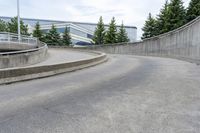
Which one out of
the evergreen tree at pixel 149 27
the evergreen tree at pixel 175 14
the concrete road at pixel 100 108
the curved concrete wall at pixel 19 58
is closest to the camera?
the concrete road at pixel 100 108

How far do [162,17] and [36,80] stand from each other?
33565mm

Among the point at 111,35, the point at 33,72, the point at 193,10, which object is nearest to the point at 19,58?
the point at 33,72

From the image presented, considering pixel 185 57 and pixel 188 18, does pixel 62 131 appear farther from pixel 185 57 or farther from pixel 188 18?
pixel 188 18

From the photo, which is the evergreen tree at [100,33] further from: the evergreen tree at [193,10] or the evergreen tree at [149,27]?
the evergreen tree at [193,10]

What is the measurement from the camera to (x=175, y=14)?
1302 inches

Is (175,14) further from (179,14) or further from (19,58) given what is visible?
(19,58)

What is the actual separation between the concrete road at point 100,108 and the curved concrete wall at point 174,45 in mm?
9560

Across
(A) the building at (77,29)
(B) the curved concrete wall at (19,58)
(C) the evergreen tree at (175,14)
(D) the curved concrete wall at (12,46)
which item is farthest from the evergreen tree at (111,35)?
(B) the curved concrete wall at (19,58)

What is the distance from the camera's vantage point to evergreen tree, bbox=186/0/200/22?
1204 inches

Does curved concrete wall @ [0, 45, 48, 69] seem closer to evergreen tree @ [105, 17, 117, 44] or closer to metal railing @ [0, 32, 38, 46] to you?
metal railing @ [0, 32, 38, 46]

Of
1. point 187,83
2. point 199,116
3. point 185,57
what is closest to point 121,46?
point 185,57

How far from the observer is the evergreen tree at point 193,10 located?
100 ft

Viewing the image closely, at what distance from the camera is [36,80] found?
8352 millimetres

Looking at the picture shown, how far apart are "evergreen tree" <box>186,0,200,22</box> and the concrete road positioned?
27.4m
